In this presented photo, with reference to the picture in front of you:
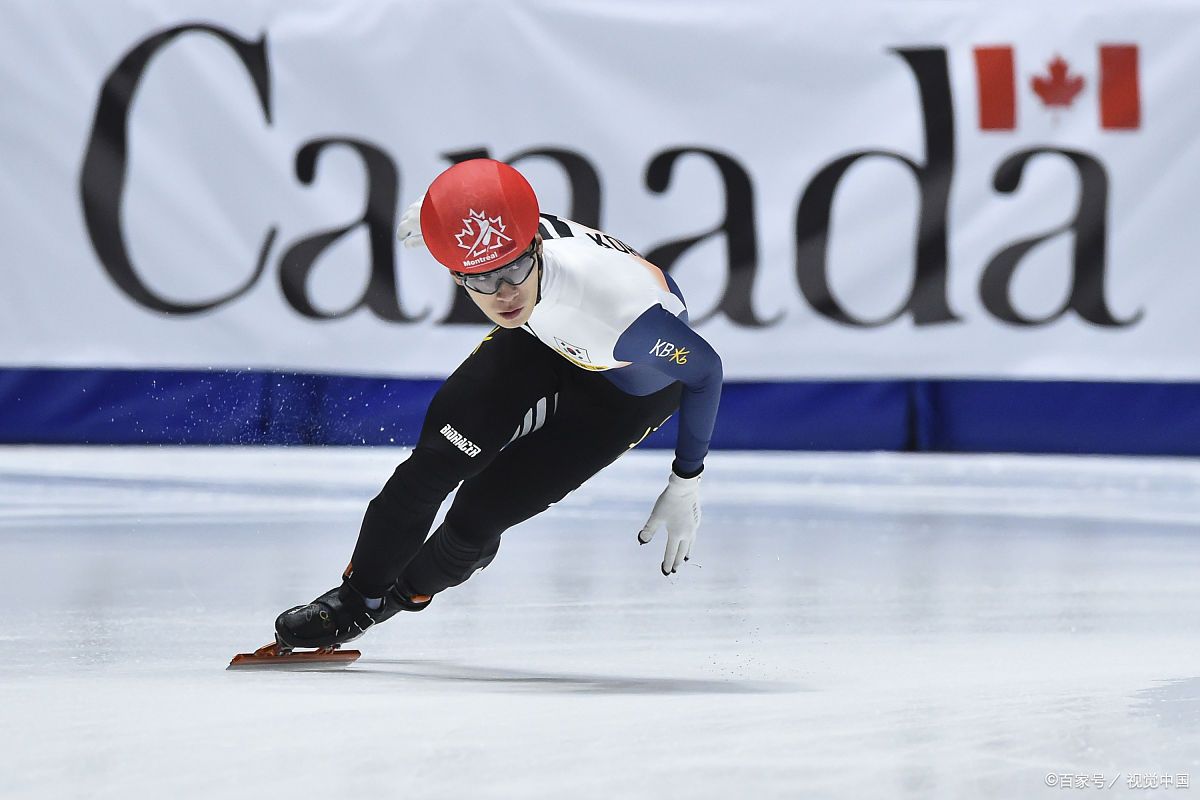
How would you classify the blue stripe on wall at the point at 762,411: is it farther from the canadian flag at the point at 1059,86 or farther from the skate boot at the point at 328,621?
the skate boot at the point at 328,621

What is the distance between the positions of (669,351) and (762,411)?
13.7ft

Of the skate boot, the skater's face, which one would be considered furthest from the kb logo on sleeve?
the skate boot

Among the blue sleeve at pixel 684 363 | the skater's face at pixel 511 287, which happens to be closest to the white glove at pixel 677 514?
the blue sleeve at pixel 684 363

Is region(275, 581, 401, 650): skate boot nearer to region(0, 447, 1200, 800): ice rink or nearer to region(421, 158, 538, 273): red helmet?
region(0, 447, 1200, 800): ice rink

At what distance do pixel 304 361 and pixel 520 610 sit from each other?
10.8ft

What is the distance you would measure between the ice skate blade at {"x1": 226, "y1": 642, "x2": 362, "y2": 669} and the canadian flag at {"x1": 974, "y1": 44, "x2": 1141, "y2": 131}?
4.32 meters

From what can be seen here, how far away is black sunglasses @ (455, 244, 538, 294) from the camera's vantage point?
7.95 feet

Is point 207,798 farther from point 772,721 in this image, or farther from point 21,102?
point 21,102

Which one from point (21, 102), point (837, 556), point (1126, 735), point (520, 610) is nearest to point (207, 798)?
point (1126, 735)

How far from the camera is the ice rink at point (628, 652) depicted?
5.67 feet

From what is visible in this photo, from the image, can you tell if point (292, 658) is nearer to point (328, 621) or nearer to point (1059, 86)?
point (328, 621)

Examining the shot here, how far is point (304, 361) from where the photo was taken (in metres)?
6.20

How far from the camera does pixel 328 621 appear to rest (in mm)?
2639

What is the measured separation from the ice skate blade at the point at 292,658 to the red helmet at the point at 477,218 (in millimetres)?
670
